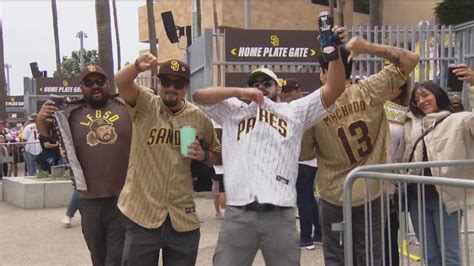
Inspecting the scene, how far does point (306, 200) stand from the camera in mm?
7652

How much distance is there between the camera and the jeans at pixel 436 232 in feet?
14.2

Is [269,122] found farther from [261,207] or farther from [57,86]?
[57,86]

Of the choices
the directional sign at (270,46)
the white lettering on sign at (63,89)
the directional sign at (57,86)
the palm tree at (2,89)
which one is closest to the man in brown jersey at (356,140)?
the directional sign at (270,46)

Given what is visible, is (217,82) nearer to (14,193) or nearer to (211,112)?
(14,193)

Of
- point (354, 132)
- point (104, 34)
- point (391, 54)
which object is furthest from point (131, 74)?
point (104, 34)

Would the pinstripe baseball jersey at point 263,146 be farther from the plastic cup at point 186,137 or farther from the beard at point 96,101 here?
the beard at point 96,101

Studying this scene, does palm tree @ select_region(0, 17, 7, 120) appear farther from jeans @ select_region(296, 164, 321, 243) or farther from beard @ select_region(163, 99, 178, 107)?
beard @ select_region(163, 99, 178, 107)

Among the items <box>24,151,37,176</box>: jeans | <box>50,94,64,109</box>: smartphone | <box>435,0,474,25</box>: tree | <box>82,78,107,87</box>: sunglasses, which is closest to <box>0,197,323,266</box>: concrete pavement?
<box>50,94,64,109</box>: smartphone

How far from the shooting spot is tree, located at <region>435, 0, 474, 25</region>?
2475cm

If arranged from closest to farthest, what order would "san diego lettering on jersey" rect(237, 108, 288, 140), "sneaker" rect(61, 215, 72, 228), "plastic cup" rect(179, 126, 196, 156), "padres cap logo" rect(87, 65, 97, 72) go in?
"san diego lettering on jersey" rect(237, 108, 288, 140), "plastic cup" rect(179, 126, 196, 156), "padres cap logo" rect(87, 65, 97, 72), "sneaker" rect(61, 215, 72, 228)

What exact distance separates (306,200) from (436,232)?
282 cm

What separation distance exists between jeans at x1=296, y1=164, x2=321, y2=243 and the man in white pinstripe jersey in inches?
133

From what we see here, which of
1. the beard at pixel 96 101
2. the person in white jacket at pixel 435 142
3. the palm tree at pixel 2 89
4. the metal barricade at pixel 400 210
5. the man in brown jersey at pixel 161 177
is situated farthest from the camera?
the palm tree at pixel 2 89

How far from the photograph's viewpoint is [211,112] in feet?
14.3
